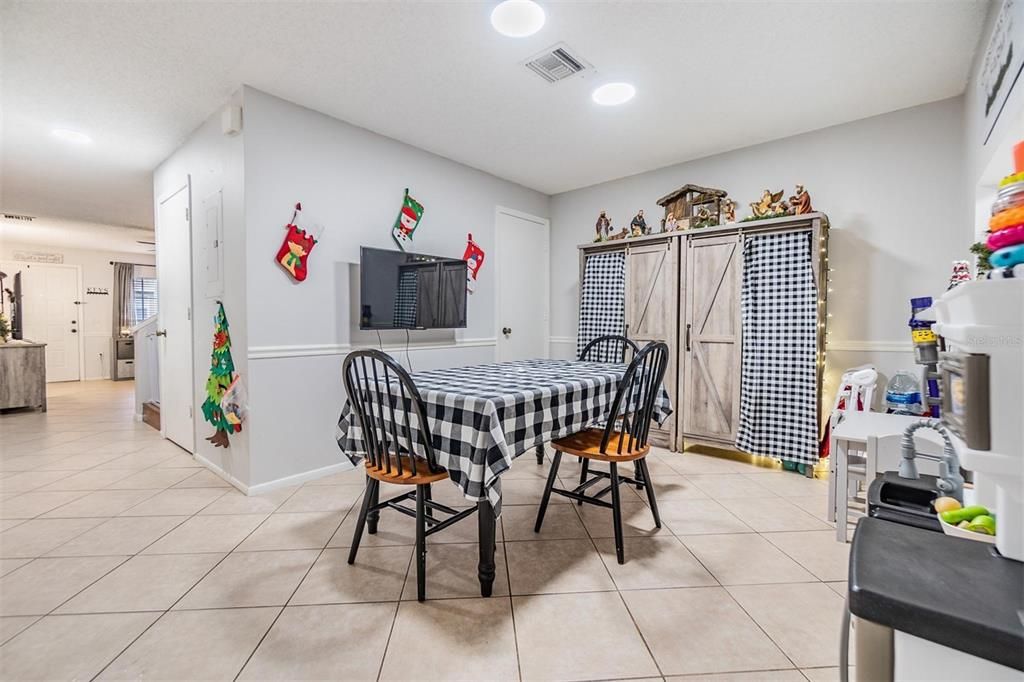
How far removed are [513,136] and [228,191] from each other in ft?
6.92

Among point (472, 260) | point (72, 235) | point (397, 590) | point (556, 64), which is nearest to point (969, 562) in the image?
point (397, 590)

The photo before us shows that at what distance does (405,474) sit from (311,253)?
6.40 ft

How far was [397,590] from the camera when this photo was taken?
1.85 meters

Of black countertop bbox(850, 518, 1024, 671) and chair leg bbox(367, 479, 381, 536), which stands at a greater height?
black countertop bbox(850, 518, 1024, 671)

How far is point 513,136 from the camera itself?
3.63 m

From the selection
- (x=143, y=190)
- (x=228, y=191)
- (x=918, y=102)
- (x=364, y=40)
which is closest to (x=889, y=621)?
(x=364, y=40)

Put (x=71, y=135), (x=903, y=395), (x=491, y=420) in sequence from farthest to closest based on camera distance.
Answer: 1. (x=71, y=135)
2. (x=903, y=395)
3. (x=491, y=420)

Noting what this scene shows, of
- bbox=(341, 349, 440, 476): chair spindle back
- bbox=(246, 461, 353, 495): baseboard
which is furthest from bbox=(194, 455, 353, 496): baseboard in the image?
bbox=(341, 349, 440, 476): chair spindle back

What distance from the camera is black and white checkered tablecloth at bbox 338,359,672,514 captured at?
→ 174 cm

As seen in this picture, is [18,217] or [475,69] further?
[18,217]

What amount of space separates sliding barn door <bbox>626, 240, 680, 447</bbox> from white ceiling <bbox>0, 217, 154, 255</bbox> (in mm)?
7261

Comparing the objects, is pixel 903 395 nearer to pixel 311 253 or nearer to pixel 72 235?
pixel 311 253

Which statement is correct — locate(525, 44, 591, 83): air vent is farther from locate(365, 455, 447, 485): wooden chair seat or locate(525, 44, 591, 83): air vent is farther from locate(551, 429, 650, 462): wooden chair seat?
locate(365, 455, 447, 485): wooden chair seat

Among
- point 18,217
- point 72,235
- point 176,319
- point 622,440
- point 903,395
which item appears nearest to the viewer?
point 622,440
